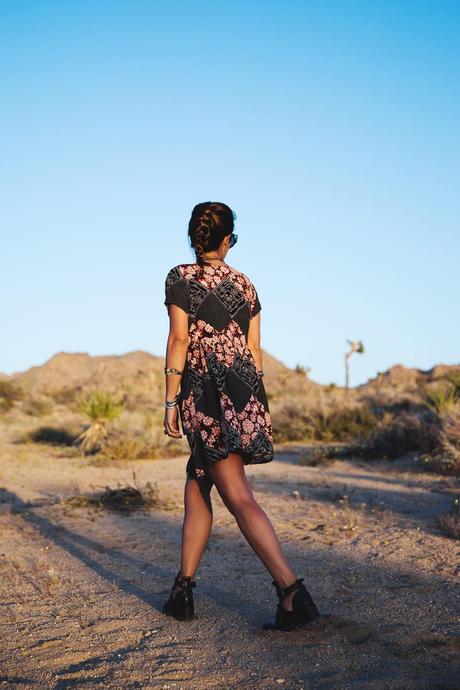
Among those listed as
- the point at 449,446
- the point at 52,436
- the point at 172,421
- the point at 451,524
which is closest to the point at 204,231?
the point at 172,421

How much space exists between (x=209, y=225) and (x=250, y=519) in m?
1.61

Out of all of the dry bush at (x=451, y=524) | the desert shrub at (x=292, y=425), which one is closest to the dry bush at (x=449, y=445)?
the dry bush at (x=451, y=524)

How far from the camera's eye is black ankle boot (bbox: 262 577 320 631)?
3805mm

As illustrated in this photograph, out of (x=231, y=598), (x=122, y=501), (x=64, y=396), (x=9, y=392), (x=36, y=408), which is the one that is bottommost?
(x=231, y=598)

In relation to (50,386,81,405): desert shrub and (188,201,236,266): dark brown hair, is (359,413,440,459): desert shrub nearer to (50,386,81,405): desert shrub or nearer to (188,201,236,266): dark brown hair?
(188,201,236,266): dark brown hair

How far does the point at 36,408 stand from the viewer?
2961 centimetres

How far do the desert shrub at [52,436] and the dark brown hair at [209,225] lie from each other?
15.0m

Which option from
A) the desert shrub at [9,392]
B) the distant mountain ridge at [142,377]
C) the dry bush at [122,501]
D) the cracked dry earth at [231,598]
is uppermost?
the distant mountain ridge at [142,377]

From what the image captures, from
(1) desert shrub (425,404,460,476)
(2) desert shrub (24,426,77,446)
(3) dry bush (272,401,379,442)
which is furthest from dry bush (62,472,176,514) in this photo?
(2) desert shrub (24,426,77,446)

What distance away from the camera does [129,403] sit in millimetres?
31172

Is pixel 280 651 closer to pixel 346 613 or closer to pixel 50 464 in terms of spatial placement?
pixel 346 613

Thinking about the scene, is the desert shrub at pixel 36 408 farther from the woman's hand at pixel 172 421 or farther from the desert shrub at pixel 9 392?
the woman's hand at pixel 172 421

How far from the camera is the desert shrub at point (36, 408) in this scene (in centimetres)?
2892

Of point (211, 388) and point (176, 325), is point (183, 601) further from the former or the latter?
point (176, 325)
